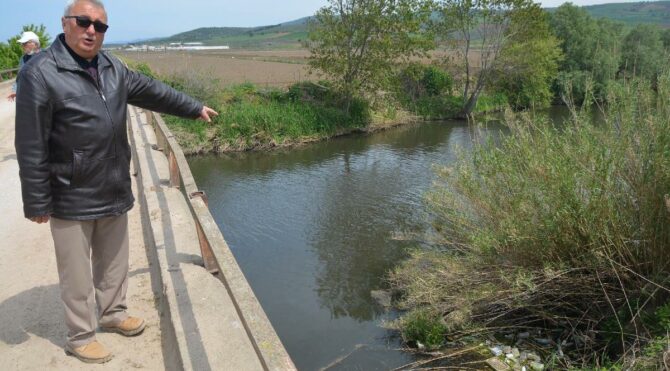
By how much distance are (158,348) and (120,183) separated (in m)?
1.19

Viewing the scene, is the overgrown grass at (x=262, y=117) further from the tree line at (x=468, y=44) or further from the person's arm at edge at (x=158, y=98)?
the person's arm at edge at (x=158, y=98)

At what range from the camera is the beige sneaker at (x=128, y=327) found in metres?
3.65

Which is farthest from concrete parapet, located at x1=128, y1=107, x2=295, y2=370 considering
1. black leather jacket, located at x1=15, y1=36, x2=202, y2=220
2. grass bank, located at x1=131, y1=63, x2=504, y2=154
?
grass bank, located at x1=131, y1=63, x2=504, y2=154

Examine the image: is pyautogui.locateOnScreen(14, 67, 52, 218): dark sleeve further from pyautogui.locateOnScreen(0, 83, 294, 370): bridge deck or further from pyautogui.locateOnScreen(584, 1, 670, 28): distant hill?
pyautogui.locateOnScreen(584, 1, 670, 28): distant hill

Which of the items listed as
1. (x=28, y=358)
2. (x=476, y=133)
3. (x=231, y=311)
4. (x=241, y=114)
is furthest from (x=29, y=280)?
(x=241, y=114)

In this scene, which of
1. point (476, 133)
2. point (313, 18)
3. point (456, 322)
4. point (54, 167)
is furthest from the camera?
point (313, 18)

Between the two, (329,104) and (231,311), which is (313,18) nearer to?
(329,104)

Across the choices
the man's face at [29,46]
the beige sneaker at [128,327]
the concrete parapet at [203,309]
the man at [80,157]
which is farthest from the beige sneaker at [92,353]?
the man's face at [29,46]

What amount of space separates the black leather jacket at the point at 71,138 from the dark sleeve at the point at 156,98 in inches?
5.1

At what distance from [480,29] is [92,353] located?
28.0 meters

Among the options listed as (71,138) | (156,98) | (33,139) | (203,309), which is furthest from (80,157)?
(203,309)

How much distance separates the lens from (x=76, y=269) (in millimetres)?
3203

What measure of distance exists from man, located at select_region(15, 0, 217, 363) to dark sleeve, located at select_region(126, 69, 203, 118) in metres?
0.01

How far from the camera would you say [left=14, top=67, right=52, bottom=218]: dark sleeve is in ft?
9.18
